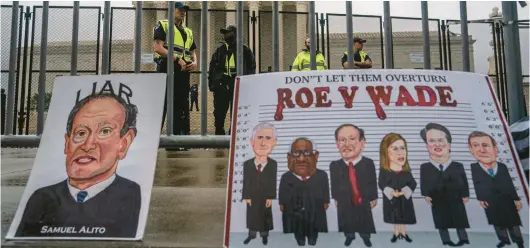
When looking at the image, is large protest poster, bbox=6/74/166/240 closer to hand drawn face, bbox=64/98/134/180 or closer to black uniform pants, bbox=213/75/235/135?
hand drawn face, bbox=64/98/134/180

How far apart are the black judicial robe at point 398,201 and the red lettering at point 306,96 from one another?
0.34m

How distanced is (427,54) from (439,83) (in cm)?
76

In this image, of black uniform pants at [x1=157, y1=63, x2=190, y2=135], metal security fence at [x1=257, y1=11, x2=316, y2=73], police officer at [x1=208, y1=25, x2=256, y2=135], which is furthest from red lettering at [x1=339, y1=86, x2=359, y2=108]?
metal security fence at [x1=257, y1=11, x2=316, y2=73]

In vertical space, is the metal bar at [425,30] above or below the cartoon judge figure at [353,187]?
above

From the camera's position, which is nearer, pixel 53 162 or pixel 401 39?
pixel 53 162

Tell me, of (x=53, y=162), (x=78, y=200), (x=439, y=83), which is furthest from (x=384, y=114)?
(x=53, y=162)

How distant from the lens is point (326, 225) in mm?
1155

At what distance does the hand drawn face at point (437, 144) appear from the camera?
1.24m

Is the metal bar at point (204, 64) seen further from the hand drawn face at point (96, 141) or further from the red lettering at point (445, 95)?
the red lettering at point (445, 95)

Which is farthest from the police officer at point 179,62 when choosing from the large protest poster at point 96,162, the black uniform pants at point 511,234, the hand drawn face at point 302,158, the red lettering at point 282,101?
the black uniform pants at point 511,234

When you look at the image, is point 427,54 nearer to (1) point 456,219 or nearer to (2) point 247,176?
(1) point 456,219

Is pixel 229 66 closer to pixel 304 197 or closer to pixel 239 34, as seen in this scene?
pixel 239 34

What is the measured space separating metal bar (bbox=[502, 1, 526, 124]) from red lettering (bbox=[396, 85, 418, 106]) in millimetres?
838

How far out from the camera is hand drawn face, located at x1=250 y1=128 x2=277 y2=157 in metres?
1.26
